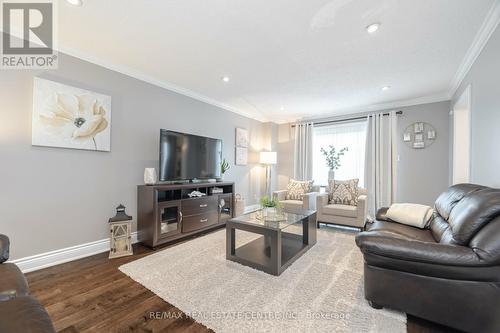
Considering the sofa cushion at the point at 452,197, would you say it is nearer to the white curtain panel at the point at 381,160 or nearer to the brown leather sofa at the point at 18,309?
the white curtain panel at the point at 381,160

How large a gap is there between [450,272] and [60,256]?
3.57 metres

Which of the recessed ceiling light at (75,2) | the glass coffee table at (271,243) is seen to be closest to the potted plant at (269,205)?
the glass coffee table at (271,243)

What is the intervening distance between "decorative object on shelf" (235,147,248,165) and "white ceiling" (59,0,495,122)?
1.56 metres

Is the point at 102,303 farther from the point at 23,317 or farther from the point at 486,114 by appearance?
the point at 486,114

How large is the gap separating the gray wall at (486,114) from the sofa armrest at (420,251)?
43.3 inches

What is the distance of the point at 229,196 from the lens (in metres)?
3.92

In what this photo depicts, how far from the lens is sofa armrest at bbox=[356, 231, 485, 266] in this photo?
1.29m

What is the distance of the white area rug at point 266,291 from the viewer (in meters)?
1.46

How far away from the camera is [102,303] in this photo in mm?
1679

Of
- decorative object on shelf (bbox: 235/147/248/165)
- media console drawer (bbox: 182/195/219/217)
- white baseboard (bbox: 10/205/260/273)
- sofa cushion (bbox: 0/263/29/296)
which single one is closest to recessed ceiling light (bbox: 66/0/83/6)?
sofa cushion (bbox: 0/263/29/296)

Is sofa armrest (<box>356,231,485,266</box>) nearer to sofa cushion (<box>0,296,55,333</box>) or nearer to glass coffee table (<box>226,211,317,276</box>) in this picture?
glass coffee table (<box>226,211,317,276</box>)

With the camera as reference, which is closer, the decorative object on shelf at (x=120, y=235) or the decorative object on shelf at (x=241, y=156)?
the decorative object on shelf at (x=120, y=235)

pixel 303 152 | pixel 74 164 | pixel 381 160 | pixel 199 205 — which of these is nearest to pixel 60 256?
pixel 74 164

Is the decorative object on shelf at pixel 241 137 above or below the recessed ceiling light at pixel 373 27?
below
